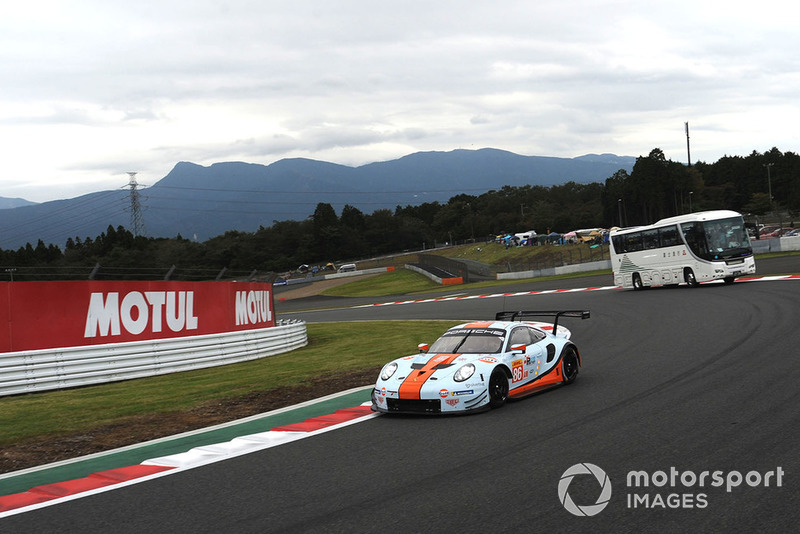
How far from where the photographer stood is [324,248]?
149m

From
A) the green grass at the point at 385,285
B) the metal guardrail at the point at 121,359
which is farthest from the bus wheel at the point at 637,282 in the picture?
the green grass at the point at 385,285

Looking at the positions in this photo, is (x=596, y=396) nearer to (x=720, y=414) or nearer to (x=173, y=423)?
(x=720, y=414)

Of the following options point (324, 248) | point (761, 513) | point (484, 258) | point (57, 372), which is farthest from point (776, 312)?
point (324, 248)

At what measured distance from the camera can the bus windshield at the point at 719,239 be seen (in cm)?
3027

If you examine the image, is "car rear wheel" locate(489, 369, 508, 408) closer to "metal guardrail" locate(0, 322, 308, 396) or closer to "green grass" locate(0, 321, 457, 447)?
"green grass" locate(0, 321, 457, 447)

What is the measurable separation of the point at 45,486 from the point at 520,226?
525ft

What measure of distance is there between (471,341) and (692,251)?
22238mm

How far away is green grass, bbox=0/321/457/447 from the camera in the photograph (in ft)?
38.1

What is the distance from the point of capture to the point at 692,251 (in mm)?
30859

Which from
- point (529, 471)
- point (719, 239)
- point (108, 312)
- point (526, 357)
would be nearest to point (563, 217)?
point (719, 239)

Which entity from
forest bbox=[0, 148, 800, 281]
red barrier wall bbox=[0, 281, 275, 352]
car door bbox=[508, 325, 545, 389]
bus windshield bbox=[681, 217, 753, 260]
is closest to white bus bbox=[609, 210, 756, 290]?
bus windshield bbox=[681, 217, 753, 260]

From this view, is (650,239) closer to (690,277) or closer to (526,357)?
(690,277)

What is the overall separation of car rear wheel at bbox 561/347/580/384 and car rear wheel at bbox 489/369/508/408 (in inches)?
72.1

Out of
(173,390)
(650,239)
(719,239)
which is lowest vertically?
(173,390)
